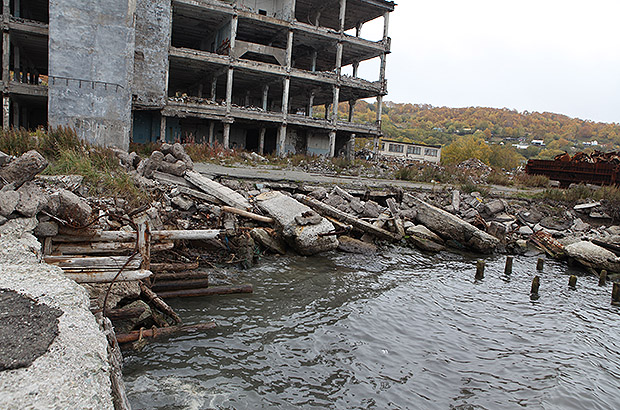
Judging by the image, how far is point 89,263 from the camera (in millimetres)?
5117

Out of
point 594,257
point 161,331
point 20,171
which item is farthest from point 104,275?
point 594,257

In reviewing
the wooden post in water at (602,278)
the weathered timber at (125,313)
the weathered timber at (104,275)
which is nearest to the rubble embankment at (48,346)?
the weathered timber at (104,275)

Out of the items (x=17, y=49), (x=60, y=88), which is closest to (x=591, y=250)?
(x=60, y=88)

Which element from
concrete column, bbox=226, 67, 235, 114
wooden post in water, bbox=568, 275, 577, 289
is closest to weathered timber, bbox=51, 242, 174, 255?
wooden post in water, bbox=568, 275, 577, 289

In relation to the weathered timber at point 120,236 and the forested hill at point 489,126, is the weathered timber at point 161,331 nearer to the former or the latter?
the weathered timber at point 120,236

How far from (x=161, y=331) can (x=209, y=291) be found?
1.51 metres

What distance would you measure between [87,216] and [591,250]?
44.2 feet

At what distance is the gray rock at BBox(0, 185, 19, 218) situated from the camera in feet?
16.4

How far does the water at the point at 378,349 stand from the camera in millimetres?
4430

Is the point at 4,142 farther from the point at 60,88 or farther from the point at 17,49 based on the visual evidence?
the point at 17,49

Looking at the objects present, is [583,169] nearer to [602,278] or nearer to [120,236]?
[602,278]

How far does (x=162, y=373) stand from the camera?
4.43 meters

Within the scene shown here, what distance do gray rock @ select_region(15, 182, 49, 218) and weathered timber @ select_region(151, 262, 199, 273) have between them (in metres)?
1.80

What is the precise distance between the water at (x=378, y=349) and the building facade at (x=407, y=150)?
129ft
